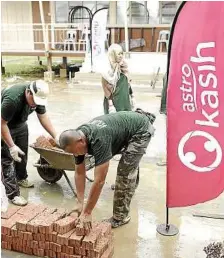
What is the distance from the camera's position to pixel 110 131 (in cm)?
327

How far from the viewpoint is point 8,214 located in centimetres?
355

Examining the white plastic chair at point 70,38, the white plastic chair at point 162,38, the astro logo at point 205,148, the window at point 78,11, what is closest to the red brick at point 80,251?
the astro logo at point 205,148

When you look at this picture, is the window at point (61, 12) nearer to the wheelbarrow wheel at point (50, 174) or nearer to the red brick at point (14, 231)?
the wheelbarrow wheel at point (50, 174)

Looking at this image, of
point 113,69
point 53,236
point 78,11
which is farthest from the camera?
point 78,11

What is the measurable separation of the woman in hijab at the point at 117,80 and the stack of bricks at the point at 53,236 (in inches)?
72.6

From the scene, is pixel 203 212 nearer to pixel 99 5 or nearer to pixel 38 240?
pixel 38 240

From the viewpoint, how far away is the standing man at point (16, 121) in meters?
3.95

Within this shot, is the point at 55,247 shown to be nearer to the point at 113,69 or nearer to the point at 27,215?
the point at 27,215

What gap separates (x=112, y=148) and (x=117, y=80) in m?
1.58

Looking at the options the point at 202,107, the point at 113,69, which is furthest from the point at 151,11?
the point at 202,107

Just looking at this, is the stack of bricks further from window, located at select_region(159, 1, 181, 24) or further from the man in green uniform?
window, located at select_region(159, 1, 181, 24)

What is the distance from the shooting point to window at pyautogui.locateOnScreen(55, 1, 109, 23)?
60.2 feet

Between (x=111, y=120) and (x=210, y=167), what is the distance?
0.94m

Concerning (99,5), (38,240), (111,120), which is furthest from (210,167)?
(99,5)
